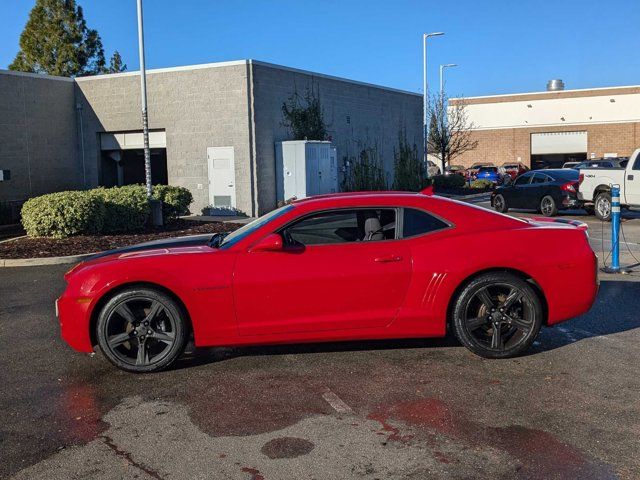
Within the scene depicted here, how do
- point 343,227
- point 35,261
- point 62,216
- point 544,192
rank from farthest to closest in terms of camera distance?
point 544,192
point 62,216
point 35,261
point 343,227

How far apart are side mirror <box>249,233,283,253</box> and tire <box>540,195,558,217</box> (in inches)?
643

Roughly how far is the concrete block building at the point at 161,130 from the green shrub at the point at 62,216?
6342mm

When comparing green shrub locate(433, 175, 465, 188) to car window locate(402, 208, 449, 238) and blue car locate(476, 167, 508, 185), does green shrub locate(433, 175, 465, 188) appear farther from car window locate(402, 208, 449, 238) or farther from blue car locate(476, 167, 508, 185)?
car window locate(402, 208, 449, 238)

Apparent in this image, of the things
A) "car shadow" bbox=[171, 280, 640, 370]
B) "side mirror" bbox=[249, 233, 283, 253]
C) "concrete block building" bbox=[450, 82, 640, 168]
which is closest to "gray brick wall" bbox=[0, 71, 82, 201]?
"car shadow" bbox=[171, 280, 640, 370]

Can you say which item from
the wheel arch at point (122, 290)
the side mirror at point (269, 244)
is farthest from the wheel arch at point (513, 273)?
the wheel arch at point (122, 290)

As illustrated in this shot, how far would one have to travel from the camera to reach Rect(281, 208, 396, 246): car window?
5.81 metres

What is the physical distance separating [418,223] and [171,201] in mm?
13326

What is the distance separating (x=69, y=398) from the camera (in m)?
5.18

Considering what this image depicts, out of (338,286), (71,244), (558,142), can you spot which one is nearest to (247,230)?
(338,286)

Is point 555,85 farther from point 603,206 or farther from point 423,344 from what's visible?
point 423,344

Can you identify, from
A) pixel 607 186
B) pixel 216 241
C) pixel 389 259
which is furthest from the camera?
pixel 607 186

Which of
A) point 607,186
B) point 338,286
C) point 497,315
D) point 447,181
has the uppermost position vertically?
point 447,181

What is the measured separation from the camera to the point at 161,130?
22.6 meters

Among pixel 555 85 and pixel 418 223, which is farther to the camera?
pixel 555 85
